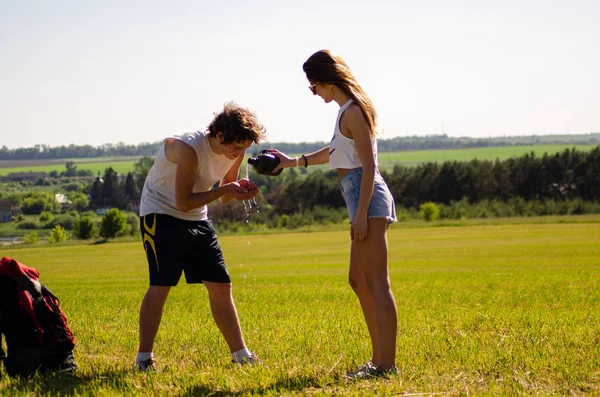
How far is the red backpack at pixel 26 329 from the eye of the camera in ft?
16.5

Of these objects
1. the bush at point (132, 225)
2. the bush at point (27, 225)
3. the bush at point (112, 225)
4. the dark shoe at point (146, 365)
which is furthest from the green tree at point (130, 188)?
the dark shoe at point (146, 365)

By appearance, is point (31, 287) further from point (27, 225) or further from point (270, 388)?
point (27, 225)

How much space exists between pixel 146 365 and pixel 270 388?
1160 millimetres

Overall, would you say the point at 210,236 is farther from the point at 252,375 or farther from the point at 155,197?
the point at 252,375

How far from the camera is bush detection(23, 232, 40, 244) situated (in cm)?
5043

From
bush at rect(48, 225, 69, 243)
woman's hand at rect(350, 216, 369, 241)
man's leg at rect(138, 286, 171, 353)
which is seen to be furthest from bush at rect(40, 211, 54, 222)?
woman's hand at rect(350, 216, 369, 241)

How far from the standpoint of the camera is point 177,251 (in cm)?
520

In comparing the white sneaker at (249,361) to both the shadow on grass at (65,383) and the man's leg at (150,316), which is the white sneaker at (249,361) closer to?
the man's leg at (150,316)

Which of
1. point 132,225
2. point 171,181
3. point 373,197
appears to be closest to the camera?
point 373,197

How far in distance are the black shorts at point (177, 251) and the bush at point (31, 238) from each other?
156 ft

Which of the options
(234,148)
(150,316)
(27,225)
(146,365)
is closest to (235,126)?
(234,148)

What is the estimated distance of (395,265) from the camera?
71.8ft

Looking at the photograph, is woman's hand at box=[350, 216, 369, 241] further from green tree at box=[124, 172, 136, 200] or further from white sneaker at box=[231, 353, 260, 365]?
green tree at box=[124, 172, 136, 200]

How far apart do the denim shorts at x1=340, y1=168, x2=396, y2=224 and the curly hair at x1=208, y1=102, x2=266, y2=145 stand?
2.48ft
